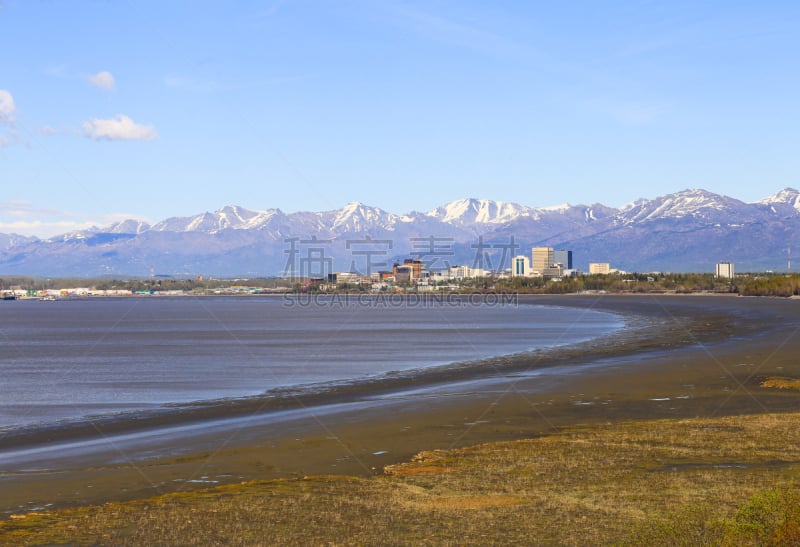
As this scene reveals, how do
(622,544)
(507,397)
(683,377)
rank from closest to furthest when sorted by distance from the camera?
(622,544) → (507,397) → (683,377)

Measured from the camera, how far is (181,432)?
76.2ft

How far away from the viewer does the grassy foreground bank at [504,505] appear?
1184cm

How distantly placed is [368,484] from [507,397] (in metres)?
13.6

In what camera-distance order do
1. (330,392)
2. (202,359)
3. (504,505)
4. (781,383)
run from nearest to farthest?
(504,505)
(781,383)
(330,392)
(202,359)

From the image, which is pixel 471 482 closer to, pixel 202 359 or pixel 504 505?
pixel 504 505

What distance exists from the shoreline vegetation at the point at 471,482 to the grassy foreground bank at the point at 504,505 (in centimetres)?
4

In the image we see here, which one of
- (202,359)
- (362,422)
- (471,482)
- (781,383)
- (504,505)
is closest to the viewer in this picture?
(504,505)

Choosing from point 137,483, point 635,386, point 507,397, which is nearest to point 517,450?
point 137,483

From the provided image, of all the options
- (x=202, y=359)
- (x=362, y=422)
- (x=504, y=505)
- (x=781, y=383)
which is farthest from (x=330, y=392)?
(x=202, y=359)

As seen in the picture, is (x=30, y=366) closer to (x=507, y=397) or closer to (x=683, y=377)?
(x=507, y=397)

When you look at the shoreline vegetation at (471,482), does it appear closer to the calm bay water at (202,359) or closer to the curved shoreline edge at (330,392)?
the curved shoreline edge at (330,392)

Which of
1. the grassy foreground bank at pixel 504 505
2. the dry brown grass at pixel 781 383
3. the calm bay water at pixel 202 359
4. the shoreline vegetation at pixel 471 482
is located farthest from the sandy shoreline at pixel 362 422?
the calm bay water at pixel 202 359

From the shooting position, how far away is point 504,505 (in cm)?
1359

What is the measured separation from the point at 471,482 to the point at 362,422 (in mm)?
8863
